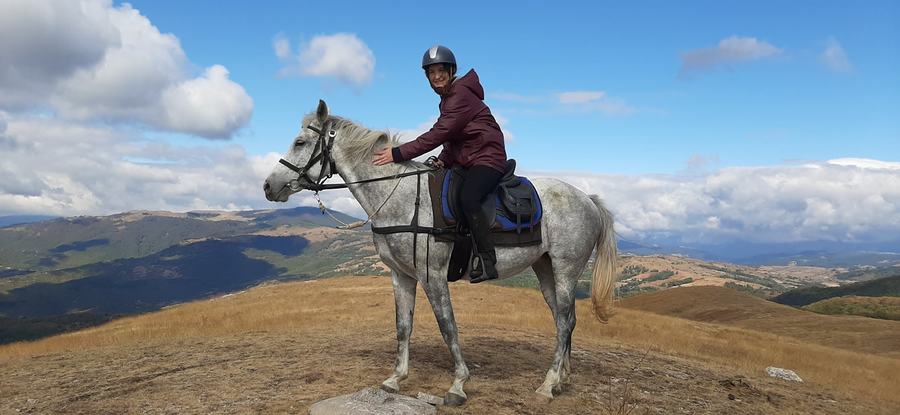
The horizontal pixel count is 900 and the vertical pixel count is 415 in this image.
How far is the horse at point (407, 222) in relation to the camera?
792 centimetres

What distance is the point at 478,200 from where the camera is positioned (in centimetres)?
793

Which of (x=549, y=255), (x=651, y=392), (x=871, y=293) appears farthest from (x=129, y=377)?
(x=871, y=293)

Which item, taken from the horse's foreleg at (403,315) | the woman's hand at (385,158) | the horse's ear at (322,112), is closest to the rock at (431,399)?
the horse's foreleg at (403,315)

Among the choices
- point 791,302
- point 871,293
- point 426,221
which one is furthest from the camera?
point 871,293

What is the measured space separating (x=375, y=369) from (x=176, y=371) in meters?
4.25

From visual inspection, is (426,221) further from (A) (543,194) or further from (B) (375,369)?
(B) (375,369)

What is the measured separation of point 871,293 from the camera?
190500mm

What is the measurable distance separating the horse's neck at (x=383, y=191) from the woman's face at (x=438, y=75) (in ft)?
4.88

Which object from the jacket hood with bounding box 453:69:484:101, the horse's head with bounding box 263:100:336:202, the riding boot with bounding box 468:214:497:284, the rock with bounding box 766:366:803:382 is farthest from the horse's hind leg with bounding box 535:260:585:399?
the rock with bounding box 766:366:803:382

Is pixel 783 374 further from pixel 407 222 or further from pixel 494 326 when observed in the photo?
pixel 407 222

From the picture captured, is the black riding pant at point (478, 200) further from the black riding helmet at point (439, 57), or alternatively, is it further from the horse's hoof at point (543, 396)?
the horse's hoof at point (543, 396)

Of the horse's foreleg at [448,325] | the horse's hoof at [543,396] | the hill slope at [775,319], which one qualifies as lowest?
the hill slope at [775,319]

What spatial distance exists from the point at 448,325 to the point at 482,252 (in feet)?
4.26

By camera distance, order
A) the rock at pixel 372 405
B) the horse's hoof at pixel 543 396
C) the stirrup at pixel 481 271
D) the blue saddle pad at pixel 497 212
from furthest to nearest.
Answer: the horse's hoof at pixel 543 396 < the stirrup at pixel 481 271 < the blue saddle pad at pixel 497 212 < the rock at pixel 372 405
